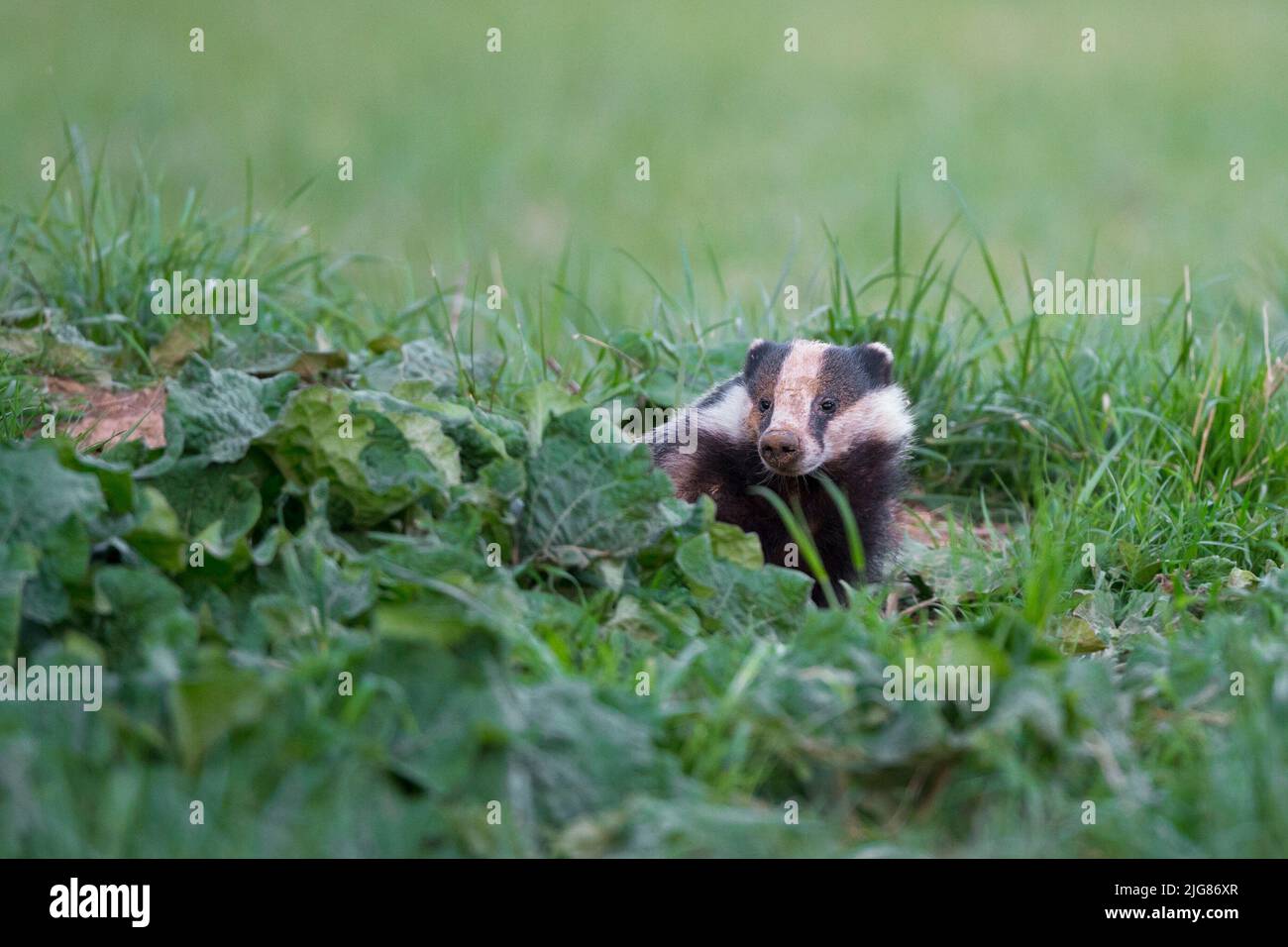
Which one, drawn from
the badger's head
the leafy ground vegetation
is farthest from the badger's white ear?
the leafy ground vegetation

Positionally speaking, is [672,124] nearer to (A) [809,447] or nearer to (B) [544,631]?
(A) [809,447]

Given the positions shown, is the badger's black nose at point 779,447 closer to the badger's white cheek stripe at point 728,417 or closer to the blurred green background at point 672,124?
the badger's white cheek stripe at point 728,417

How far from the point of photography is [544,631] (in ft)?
12.2

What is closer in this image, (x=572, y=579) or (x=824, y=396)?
(x=572, y=579)

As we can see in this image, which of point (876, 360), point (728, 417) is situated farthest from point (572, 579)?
point (876, 360)

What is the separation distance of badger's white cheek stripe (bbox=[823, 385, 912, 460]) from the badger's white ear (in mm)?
54

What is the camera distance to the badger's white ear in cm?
555

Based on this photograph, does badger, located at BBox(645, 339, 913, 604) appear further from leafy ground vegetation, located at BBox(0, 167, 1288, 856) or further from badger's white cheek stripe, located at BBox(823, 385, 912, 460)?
leafy ground vegetation, located at BBox(0, 167, 1288, 856)

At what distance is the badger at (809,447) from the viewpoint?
5230mm

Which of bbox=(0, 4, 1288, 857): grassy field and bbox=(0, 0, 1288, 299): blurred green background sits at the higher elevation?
bbox=(0, 0, 1288, 299): blurred green background

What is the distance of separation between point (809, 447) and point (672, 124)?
1131cm

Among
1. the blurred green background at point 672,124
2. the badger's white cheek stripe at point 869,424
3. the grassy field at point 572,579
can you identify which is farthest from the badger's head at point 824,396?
the blurred green background at point 672,124

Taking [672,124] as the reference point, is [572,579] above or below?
below
